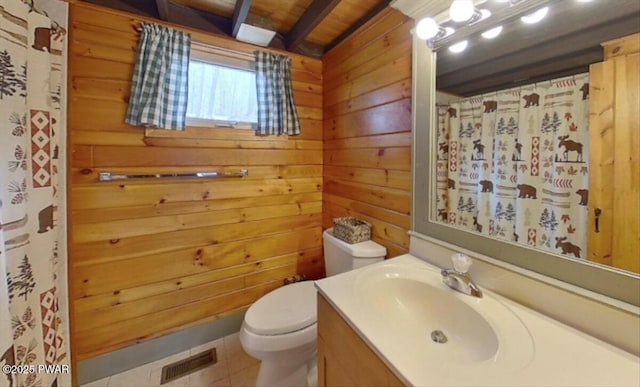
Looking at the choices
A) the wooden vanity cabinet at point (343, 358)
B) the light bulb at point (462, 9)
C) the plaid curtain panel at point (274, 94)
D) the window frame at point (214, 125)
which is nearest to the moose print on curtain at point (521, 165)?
the light bulb at point (462, 9)

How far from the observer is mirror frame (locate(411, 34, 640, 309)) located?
683 mm

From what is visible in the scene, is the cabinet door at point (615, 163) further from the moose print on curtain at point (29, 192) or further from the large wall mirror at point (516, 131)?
the moose print on curtain at point (29, 192)

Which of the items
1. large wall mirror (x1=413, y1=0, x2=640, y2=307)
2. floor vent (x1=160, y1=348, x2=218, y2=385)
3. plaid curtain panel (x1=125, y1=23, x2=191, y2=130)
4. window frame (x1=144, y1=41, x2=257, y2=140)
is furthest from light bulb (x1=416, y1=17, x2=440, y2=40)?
floor vent (x1=160, y1=348, x2=218, y2=385)

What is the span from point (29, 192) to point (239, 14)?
1.26m

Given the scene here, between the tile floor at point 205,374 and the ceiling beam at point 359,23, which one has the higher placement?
the ceiling beam at point 359,23

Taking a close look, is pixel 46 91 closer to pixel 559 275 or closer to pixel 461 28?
pixel 461 28

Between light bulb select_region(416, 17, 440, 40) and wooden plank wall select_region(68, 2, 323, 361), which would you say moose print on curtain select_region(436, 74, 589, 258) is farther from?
wooden plank wall select_region(68, 2, 323, 361)

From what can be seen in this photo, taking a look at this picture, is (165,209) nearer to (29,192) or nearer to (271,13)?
(29,192)

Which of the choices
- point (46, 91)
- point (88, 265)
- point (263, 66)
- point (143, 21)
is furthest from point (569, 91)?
point (88, 265)

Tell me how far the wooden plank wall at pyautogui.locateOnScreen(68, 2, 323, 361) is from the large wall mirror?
0.97 m

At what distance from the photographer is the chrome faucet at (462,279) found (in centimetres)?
89

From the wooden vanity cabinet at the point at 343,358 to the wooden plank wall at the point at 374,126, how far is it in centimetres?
61

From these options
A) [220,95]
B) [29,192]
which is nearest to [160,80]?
[220,95]

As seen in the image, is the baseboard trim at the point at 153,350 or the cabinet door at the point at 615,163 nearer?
the cabinet door at the point at 615,163
